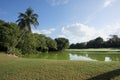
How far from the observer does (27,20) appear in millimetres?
39250

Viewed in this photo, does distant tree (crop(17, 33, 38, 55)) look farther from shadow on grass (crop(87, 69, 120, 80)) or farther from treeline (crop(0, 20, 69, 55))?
shadow on grass (crop(87, 69, 120, 80))

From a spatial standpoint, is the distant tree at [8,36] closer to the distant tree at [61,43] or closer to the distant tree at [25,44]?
the distant tree at [25,44]

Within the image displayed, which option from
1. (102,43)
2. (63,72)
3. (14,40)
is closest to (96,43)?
(102,43)

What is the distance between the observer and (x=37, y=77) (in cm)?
1162

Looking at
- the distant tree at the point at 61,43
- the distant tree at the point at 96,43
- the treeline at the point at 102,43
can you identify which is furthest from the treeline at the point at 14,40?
the distant tree at the point at 96,43

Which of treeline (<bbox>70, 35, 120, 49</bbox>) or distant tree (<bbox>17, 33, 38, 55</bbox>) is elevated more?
treeline (<bbox>70, 35, 120, 49</bbox>)

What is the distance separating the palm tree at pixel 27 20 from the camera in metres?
39.2

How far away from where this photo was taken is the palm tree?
3922cm

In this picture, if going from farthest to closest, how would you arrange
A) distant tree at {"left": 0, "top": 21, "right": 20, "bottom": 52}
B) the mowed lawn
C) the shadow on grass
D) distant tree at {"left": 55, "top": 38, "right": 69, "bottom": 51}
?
distant tree at {"left": 55, "top": 38, "right": 69, "bottom": 51} < distant tree at {"left": 0, "top": 21, "right": 20, "bottom": 52} < the mowed lawn < the shadow on grass

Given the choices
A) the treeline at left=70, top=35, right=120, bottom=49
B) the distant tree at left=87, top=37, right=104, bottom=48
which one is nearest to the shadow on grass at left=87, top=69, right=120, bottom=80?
the treeline at left=70, top=35, right=120, bottom=49

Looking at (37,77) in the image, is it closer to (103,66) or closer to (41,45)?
(103,66)

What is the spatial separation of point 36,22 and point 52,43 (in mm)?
34715

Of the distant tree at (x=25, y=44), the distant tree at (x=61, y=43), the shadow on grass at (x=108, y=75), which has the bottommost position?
the shadow on grass at (x=108, y=75)

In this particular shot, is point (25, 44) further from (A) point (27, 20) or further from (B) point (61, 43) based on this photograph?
(B) point (61, 43)
